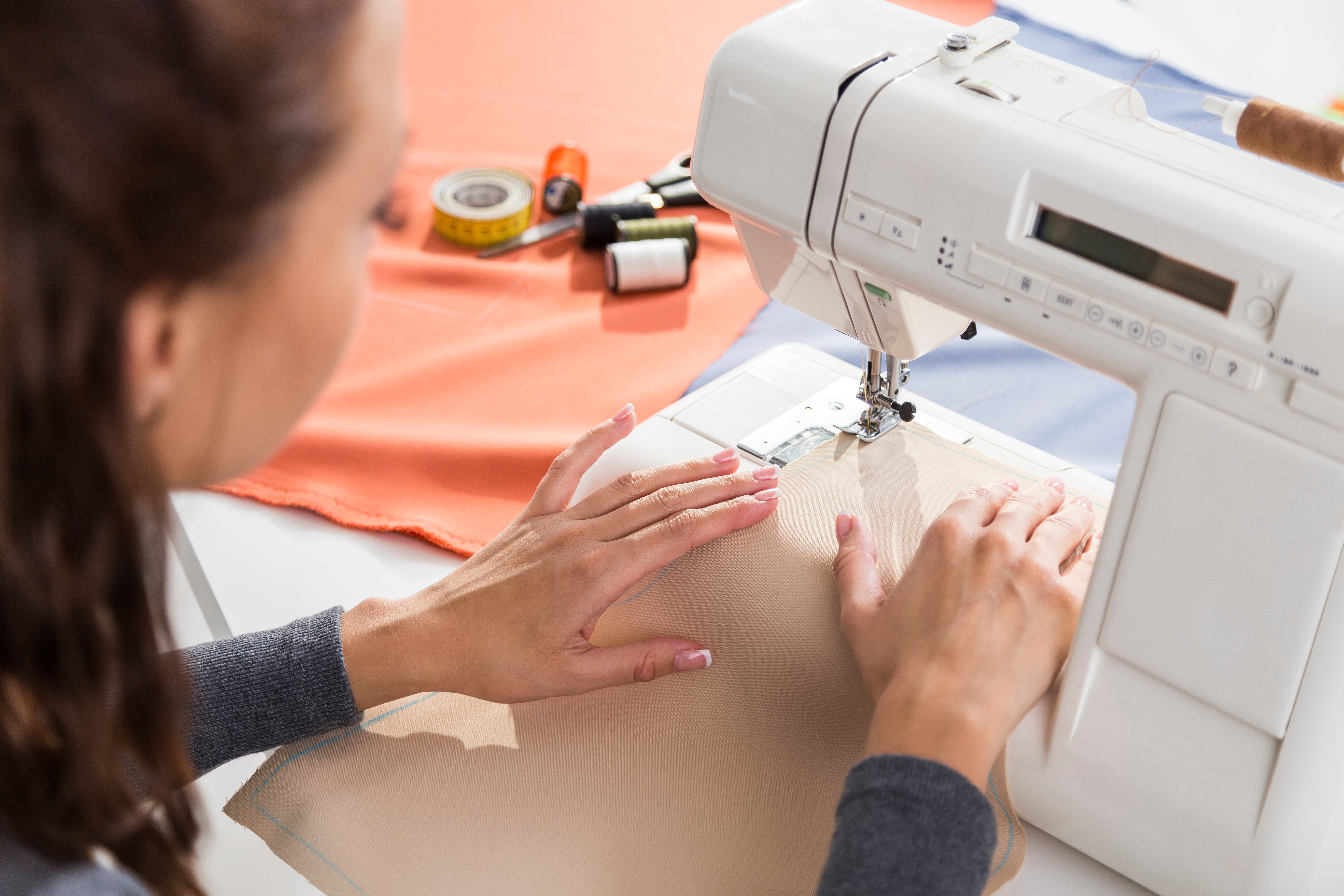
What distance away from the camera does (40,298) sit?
41 cm

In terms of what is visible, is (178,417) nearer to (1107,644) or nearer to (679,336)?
(1107,644)

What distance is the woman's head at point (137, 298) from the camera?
393 mm

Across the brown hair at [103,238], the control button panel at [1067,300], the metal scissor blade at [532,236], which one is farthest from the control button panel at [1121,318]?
the metal scissor blade at [532,236]

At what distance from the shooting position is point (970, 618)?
0.81 metres

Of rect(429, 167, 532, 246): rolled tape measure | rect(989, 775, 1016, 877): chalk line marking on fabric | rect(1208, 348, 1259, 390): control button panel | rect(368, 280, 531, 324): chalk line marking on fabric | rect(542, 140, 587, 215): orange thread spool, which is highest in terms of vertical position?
rect(1208, 348, 1259, 390): control button panel

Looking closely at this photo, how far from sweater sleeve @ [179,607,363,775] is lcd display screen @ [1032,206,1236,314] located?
2.12 feet

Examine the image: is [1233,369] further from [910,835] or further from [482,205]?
[482,205]

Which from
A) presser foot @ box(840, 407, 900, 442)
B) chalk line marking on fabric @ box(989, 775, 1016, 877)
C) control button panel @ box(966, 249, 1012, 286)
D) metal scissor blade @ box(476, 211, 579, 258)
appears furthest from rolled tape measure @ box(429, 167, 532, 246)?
chalk line marking on fabric @ box(989, 775, 1016, 877)

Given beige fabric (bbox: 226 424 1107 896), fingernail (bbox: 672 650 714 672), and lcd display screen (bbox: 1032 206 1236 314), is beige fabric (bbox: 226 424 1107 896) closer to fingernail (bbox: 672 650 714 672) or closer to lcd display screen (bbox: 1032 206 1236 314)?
fingernail (bbox: 672 650 714 672)

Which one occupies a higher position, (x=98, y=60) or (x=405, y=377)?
(x=98, y=60)

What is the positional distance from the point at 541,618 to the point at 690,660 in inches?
5.1

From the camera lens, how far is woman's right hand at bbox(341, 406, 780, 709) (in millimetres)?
918

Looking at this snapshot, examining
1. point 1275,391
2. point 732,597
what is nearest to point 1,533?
point 732,597

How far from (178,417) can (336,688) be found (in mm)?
456
